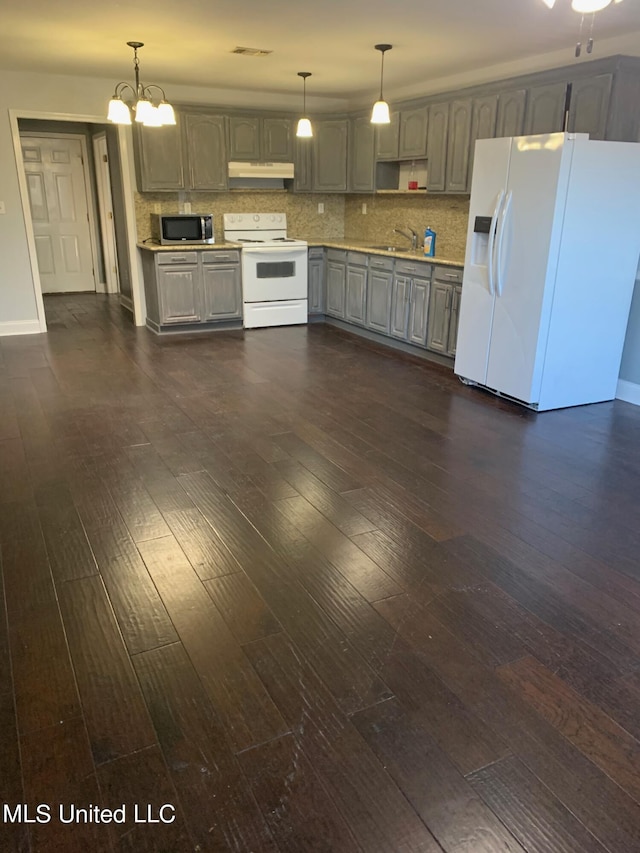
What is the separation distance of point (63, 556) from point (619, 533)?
95.8 inches

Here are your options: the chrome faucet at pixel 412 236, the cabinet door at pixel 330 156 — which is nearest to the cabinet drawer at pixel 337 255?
the chrome faucet at pixel 412 236

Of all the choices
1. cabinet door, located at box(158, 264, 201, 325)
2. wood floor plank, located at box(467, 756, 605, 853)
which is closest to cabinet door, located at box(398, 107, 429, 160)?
cabinet door, located at box(158, 264, 201, 325)

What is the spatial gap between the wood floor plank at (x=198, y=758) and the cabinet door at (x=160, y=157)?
5.74m

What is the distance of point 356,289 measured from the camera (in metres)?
6.76

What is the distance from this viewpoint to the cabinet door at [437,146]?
5703 millimetres

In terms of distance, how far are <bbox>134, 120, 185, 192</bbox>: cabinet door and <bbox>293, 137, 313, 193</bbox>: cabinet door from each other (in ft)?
4.31

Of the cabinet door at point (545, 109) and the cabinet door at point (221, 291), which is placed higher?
the cabinet door at point (545, 109)

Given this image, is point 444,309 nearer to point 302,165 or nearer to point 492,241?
point 492,241

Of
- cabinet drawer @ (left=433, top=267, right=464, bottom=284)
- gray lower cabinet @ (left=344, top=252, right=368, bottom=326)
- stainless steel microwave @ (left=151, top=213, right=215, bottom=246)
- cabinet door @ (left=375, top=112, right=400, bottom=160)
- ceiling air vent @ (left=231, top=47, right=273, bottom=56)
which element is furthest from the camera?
gray lower cabinet @ (left=344, top=252, right=368, bottom=326)

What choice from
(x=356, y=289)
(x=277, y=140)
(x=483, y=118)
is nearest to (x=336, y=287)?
(x=356, y=289)

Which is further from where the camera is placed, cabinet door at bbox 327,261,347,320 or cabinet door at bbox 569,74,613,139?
cabinet door at bbox 327,261,347,320

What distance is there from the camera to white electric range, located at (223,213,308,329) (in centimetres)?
689

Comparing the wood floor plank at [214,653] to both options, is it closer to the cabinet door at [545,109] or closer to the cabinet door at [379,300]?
the cabinet door at [545,109]

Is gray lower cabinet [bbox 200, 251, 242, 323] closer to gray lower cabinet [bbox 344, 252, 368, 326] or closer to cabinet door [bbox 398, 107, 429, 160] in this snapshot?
gray lower cabinet [bbox 344, 252, 368, 326]
